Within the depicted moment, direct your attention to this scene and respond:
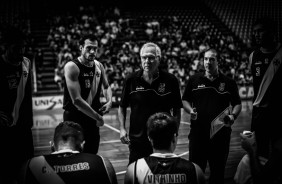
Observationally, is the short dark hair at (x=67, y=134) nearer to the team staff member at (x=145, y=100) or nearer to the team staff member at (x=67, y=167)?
the team staff member at (x=67, y=167)

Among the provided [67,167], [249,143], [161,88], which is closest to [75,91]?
[161,88]

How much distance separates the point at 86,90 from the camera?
3996 millimetres

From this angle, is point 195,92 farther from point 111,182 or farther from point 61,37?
point 61,37

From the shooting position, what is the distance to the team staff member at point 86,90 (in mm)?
3846

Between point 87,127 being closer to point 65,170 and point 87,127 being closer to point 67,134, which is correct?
point 67,134

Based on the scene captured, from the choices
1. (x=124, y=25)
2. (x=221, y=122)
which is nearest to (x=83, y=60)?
(x=221, y=122)

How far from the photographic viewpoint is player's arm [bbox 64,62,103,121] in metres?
3.77

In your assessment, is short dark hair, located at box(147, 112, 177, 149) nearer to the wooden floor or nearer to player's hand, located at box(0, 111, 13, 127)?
player's hand, located at box(0, 111, 13, 127)

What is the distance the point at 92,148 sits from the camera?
402cm

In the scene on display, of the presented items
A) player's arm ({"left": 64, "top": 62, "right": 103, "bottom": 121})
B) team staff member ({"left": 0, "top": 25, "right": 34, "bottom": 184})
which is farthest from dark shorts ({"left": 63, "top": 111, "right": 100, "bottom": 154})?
team staff member ({"left": 0, "top": 25, "right": 34, "bottom": 184})

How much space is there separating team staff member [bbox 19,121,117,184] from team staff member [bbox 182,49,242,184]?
177cm

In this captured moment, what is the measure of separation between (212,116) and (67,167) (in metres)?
2.11

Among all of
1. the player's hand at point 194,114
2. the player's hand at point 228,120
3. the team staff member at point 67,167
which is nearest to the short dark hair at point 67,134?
the team staff member at point 67,167

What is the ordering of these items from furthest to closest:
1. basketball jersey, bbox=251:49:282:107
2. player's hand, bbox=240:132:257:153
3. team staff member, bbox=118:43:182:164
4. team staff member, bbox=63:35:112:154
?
→ team staff member, bbox=63:35:112:154 → team staff member, bbox=118:43:182:164 → basketball jersey, bbox=251:49:282:107 → player's hand, bbox=240:132:257:153
